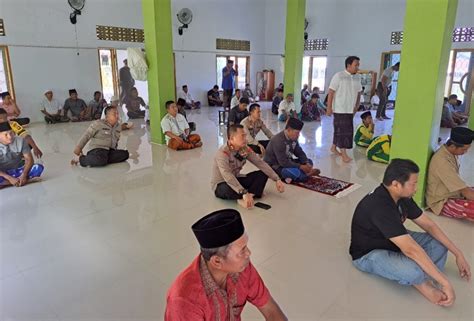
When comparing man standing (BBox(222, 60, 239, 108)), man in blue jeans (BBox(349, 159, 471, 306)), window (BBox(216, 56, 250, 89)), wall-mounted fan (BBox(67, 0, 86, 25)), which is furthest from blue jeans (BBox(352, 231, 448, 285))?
window (BBox(216, 56, 250, 89))

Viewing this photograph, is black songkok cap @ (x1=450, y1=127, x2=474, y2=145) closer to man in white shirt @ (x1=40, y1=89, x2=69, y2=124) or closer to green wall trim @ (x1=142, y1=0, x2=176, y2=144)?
green wall trim @ (x1=142, y1=0, x2=176, y2=144)

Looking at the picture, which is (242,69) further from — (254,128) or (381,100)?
(254,128)

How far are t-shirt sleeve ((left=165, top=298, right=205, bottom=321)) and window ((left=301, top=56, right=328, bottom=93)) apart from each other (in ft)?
44.5

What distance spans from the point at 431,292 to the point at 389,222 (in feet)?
1.72

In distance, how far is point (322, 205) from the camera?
3715 millimetres

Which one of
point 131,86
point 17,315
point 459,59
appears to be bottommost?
point 17,315

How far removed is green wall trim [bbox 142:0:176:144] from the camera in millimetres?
6285

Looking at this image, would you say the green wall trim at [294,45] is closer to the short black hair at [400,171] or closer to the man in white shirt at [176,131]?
the man in white shirt at [176,131]

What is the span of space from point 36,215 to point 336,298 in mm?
2908

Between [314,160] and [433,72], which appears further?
[314,160]

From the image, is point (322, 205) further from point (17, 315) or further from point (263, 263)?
point (17, 315)

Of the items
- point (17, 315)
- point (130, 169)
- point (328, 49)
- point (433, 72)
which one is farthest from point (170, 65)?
point (328, 49)

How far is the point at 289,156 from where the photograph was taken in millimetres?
4398

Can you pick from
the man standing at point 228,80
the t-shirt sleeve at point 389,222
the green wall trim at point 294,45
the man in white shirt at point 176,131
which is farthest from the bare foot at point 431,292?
the man standing at point 228,80
